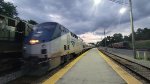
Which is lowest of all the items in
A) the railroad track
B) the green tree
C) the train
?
the railroad track

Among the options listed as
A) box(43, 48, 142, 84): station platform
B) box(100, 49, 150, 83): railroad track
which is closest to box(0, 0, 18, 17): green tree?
box(100, 49, 150, 83): railroad track

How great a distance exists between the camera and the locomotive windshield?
533 inches

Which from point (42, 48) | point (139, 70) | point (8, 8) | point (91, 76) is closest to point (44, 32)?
point (42, 48)

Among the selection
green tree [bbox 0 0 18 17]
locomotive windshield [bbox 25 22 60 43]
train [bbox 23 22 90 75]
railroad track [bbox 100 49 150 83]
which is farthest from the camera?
green tree [bbox 0 0 18 17]

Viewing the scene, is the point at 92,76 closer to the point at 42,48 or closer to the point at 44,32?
the point at 42,48

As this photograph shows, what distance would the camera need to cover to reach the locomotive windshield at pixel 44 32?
1353 cm

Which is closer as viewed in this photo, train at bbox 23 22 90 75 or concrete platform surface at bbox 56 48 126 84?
concrete platform surface at bbox 56 48 126 84

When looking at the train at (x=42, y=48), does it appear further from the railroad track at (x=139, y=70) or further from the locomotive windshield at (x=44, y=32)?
the railroad track at (x=139, y=70)

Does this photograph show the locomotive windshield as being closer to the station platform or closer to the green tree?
the station platform

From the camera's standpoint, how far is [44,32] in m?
14.0

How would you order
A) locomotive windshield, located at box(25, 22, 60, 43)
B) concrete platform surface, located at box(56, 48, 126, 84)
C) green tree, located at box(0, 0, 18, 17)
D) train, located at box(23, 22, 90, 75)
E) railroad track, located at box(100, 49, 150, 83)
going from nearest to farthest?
concrete platform surface, located at box(56, 48, 126, 84) < railroad track, located at box(100, 49, 150, 83) < train, located at box(23, 22, 90, 75) < locomotive windshield, located at box(25, 22, 60, 43) < green tree, located at box(0, 0, 18, 17)

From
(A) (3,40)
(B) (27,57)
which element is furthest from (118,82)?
(A) (3,40)

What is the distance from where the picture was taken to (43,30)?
46.5 ft

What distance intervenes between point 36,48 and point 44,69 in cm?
174
